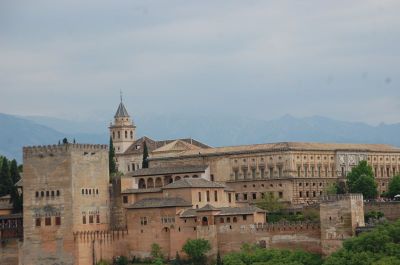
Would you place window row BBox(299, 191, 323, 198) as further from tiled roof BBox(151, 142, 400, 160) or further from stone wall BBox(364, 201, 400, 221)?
stone wall BBox(364, 201, 400, 221)

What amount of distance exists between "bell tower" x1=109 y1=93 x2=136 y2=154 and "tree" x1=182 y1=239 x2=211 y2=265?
51.4 m

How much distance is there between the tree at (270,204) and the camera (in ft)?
301

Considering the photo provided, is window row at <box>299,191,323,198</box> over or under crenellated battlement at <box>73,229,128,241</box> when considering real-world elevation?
over

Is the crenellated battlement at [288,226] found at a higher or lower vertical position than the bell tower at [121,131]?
lower

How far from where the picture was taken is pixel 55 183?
84.9m

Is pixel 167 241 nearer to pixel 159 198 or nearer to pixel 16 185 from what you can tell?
pixel 159 198

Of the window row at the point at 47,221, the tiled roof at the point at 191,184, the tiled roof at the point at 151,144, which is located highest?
the tiled roof at the point at 151,144

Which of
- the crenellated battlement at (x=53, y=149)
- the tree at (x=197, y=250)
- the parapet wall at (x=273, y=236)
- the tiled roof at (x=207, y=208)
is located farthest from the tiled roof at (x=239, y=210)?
the crenellated battlement at (x=53, y=149)

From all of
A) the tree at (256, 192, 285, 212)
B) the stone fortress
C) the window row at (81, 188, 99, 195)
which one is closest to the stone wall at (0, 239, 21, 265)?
the stone fortress

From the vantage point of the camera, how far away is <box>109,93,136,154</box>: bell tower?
439 feet

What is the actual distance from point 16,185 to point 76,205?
45.5 feet

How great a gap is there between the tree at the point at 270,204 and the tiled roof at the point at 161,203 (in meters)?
9.26

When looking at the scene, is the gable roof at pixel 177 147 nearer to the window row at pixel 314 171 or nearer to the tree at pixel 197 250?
the window row at pixel 314 171

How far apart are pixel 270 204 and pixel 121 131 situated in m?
45.5
